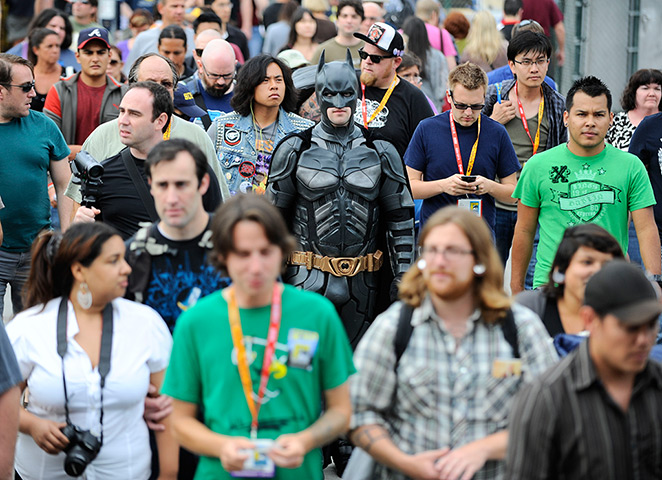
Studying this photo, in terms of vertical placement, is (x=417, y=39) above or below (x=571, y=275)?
above

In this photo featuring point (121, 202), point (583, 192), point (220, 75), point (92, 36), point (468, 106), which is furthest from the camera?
point (92, 36)

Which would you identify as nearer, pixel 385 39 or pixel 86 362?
pixel 86 362

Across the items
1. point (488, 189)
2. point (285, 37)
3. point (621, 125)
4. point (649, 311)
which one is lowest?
point (649, 311)

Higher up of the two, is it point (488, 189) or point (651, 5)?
point (651, 5)

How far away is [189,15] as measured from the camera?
14711 mm

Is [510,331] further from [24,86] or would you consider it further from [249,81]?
[24,86]

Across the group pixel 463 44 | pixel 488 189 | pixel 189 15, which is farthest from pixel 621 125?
pixel 189 15

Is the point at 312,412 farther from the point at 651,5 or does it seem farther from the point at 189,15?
the point at 189,15

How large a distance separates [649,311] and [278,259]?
4.11ft

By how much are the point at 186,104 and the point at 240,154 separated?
3.60 feet

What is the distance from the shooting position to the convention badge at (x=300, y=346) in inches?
147

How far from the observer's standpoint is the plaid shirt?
3.69 m

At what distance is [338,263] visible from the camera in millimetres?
6355

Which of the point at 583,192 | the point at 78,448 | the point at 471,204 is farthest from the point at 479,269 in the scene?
the point at 471,204
